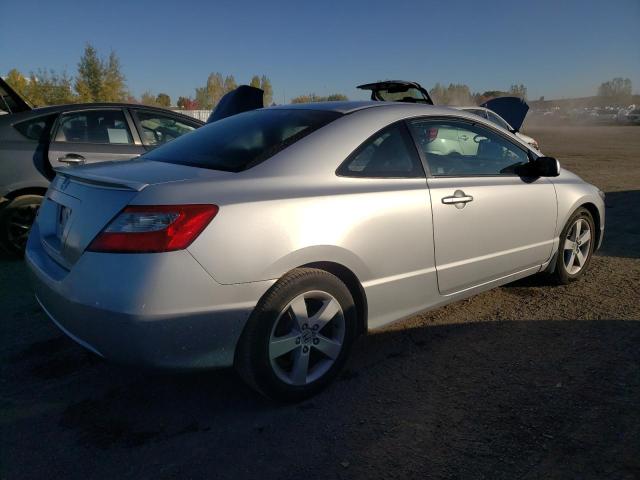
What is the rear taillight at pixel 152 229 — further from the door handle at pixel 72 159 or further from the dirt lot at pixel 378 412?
the door handle at pixel 72 159

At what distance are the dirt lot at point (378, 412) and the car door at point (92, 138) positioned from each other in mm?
2170

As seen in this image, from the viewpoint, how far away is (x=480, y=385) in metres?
2.76

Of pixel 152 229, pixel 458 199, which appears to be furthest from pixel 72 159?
pixel 458 199

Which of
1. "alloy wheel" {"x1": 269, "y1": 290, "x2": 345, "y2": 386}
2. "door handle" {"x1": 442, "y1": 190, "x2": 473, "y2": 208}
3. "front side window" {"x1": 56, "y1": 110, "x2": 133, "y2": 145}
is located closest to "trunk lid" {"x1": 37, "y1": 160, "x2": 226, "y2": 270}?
"alloy wheel" {"x1": 269, "y1": 290, "x2": 345, "y2": 386}

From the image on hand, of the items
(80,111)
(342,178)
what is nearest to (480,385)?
(342,178)

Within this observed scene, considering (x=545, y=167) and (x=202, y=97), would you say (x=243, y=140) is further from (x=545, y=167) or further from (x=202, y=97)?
(x=202, y=97)

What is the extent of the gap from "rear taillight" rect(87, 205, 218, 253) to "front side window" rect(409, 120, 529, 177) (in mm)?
1612

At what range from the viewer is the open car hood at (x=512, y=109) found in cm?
1611

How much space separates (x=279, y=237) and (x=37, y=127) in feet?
13.6

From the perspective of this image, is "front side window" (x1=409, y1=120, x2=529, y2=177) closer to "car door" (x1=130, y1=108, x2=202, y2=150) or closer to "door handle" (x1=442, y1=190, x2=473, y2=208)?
"door handle" (x1=442, y1=190, x2=473, y2=208)

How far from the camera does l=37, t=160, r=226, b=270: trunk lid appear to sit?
226cm

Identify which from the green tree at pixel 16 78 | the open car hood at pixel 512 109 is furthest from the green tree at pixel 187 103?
the open car hood at pixel 512 109

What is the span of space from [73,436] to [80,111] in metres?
4.24

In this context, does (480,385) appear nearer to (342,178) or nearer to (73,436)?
(342,178)
